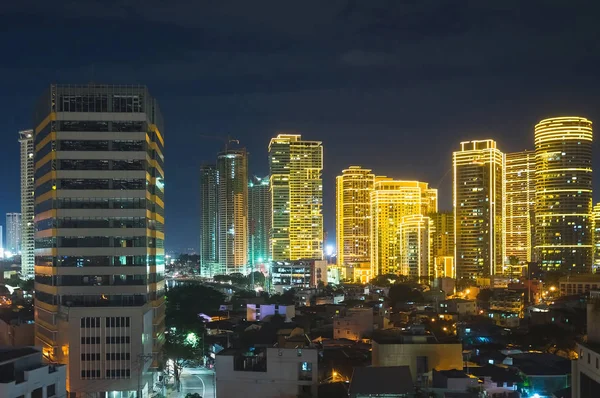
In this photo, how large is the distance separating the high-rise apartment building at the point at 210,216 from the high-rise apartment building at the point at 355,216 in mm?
20661

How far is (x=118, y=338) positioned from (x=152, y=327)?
254 centimetres

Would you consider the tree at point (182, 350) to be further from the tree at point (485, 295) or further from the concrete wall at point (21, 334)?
the tree at point (485, 295)

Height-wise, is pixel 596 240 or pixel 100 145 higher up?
pixel 100 145

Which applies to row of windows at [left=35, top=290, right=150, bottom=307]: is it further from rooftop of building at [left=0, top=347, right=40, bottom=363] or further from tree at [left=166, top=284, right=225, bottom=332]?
tree at [left=166, top=284, right=225, bottom=332]

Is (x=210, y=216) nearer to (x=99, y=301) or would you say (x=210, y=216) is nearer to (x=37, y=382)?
(x=99, y=301)

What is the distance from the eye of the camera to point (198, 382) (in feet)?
79.2

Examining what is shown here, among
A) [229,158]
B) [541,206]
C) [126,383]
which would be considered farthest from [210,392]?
[229,158]

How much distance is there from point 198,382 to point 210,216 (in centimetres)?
8141

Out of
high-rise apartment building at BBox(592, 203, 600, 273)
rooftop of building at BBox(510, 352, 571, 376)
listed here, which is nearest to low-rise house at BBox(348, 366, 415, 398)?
rooftop of building at BBox(510, 352, 571, 376)

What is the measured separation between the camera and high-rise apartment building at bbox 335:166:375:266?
299 ft

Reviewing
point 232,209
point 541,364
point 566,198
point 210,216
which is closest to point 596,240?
point 566,198

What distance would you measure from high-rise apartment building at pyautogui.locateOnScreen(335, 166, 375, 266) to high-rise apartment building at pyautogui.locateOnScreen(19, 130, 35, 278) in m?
40.7

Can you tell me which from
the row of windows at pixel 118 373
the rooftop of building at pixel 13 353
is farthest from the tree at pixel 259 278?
the rooftop of building at pixel 13 353

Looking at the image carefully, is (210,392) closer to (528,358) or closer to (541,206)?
(528,358)
